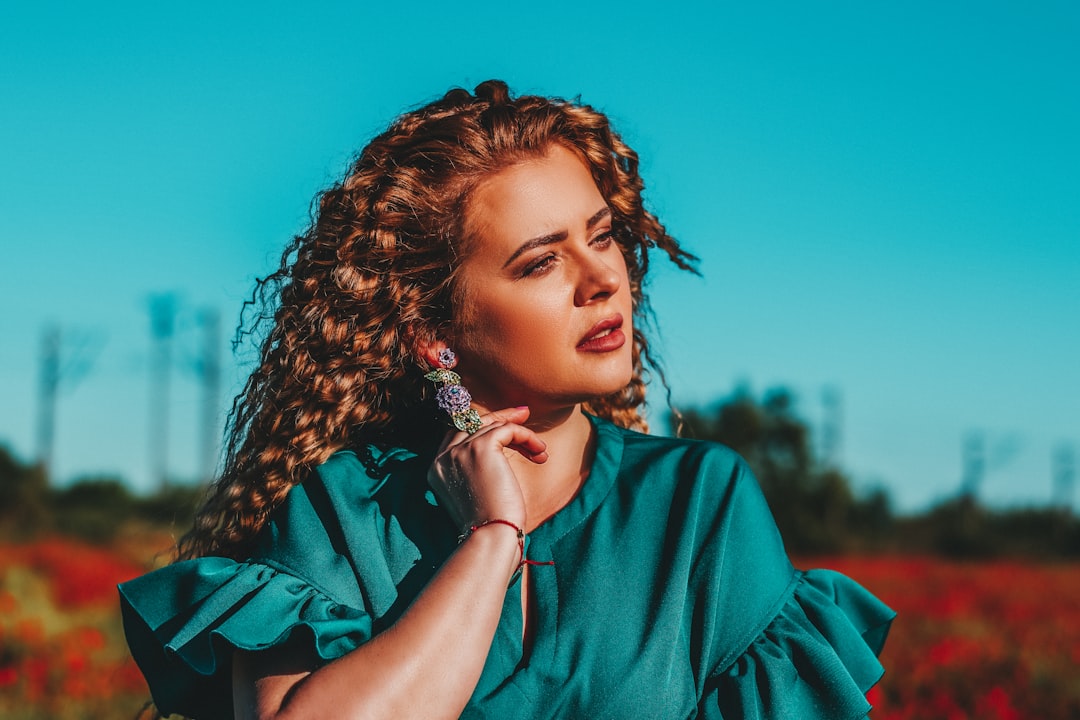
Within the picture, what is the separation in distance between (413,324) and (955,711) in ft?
13.9

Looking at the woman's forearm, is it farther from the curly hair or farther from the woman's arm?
the curly hair

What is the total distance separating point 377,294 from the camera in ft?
9.67

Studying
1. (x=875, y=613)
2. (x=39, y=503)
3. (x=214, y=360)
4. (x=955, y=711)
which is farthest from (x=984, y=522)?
(x=875, y=613)

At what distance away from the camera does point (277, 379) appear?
308 cm

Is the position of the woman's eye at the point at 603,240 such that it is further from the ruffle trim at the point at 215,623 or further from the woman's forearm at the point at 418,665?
the ruffle trim at the point at 215,623

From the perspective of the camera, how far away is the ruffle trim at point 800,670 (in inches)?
99.1

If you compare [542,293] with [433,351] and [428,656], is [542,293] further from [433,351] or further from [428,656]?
[428,656]

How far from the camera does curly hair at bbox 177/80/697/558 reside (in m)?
2.85

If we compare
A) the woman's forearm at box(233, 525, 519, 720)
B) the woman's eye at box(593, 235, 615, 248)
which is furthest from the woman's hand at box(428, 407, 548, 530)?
the woman's eye at box(593, 235, 615, 248)

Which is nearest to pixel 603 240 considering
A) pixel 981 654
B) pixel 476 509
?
pixel 476 509

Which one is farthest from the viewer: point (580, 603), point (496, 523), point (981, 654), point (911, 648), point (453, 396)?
point (911, 648)

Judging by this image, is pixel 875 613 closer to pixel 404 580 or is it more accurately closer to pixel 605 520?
pixel 605 520

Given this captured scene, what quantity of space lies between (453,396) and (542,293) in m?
0.38

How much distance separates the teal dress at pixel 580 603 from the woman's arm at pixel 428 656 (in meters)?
0.08
